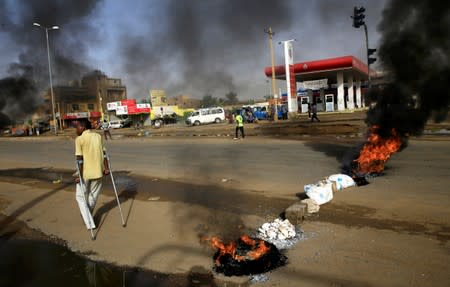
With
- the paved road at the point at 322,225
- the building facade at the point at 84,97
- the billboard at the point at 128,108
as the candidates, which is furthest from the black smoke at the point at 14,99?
the paved road at the point at 322,225

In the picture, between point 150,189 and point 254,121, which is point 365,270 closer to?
point 150,189

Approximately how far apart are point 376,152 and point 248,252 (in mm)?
5032

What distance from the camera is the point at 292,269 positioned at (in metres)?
3.54

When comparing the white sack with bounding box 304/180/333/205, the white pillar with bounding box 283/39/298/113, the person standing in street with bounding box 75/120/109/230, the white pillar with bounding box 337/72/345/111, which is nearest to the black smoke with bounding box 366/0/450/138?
the white sack with bounding box 304/180/333/205

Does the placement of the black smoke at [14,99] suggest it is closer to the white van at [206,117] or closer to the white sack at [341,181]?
the white van at [206,117]

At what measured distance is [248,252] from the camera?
379cm

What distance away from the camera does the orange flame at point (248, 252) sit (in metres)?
3.73

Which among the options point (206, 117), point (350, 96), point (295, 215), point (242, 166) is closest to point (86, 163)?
point (295, 215)

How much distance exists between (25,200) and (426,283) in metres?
7.41

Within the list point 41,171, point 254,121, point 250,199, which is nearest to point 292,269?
point 250,199

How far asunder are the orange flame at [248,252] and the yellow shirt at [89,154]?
6.57ft

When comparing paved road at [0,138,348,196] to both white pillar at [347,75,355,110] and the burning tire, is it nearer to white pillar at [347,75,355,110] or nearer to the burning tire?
the burning tire

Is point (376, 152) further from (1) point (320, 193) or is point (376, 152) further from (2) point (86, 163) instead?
(2) point (86, 163)

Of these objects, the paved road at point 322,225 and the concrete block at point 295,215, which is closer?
the paved road at point 322,225
